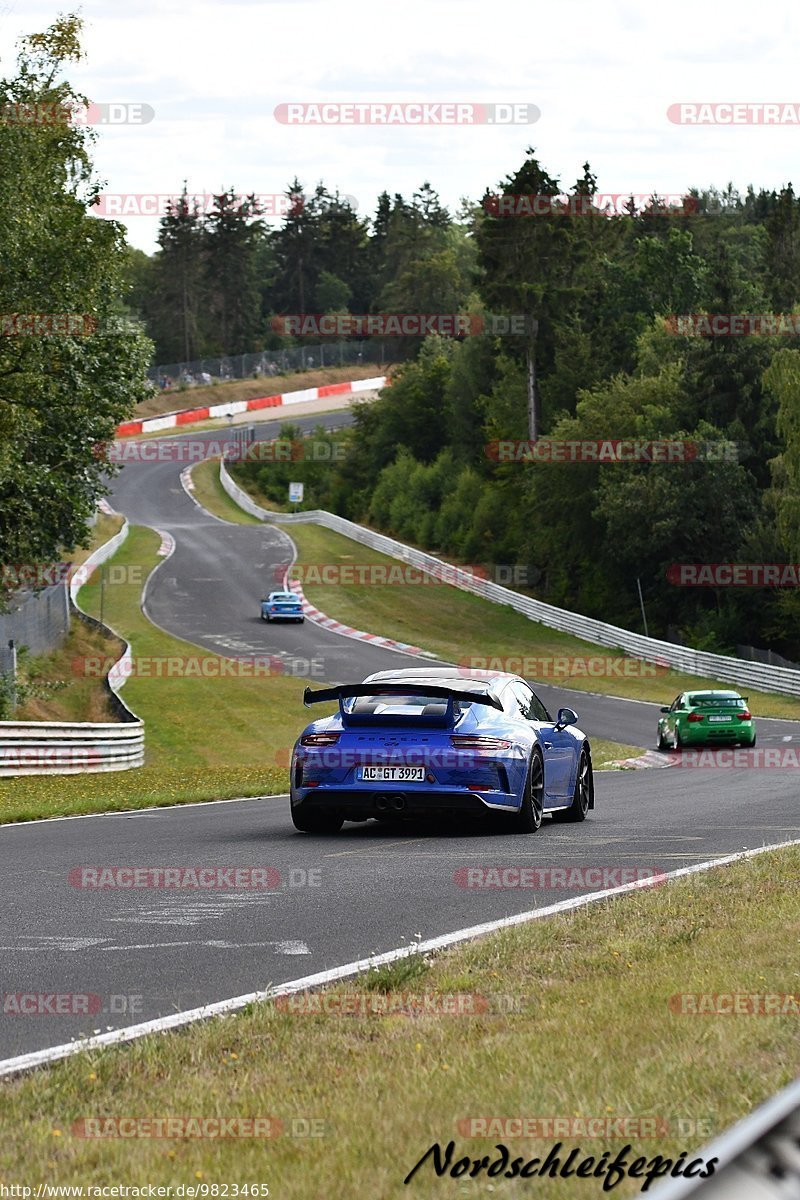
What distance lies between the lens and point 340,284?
167m

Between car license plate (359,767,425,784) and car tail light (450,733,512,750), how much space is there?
36 cm

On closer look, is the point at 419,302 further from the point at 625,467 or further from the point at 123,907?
the point at 123,907

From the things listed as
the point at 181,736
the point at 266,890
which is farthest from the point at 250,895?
the point at 181,736

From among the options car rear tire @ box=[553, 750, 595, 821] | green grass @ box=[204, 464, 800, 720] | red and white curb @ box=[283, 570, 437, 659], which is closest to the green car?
green grass @ box=[204, 464, 800, 720]

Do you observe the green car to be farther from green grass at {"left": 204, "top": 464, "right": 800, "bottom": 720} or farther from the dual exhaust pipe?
the dual exhaust pipe

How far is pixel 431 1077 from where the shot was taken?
16.7ft

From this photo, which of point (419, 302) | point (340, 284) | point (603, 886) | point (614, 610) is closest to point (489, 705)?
point (603, 886)

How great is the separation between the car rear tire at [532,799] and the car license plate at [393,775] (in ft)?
3.53

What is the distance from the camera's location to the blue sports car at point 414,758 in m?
13.3

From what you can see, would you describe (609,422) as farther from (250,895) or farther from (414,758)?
(250,895)

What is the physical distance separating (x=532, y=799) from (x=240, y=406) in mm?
118592

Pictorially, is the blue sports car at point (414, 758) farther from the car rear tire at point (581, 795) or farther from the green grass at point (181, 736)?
the green grass at point (181, 736)

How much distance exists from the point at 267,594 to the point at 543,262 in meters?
26.5

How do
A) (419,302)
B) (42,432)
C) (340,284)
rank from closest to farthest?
(42,432), (419,302), (340,284)
